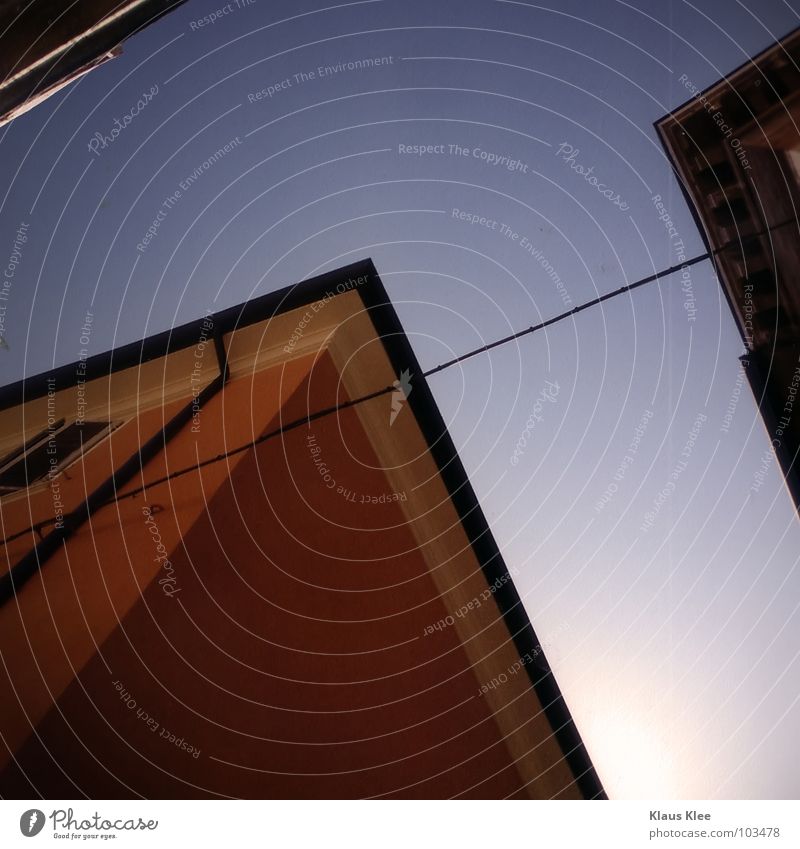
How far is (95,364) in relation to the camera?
1.00 m

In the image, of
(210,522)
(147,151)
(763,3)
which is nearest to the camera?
(763,3)

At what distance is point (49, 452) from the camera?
3.42 ft

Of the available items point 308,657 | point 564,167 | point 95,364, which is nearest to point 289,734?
point 308,657

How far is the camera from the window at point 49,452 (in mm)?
1008

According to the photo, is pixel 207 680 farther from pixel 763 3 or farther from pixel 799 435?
pixel 763 3

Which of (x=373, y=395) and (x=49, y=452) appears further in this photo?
(x=373, y=395)

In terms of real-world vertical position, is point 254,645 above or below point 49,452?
below

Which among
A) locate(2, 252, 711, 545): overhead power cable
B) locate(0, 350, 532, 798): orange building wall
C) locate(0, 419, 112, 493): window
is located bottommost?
locate(0, 350, 532, 798): orange building wall

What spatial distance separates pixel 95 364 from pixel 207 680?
533 mm

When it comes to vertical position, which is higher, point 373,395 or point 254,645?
point 373,395

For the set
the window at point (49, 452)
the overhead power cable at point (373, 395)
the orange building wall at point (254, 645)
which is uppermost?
the window at point (49, 452)

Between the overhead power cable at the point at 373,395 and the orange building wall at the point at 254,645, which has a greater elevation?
the overhead power cable at the point at 373,395

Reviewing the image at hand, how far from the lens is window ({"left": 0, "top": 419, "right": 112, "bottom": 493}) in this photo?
1008mm

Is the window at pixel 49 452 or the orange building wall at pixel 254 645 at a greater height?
the window at pixel 49 452
